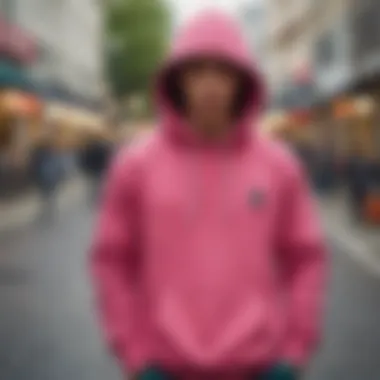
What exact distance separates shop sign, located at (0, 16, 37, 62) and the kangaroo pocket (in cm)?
1933

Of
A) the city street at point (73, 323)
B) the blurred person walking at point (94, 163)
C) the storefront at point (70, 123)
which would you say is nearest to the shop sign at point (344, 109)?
the storefront at point (70, 123)

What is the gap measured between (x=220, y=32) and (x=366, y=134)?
17.5 metres

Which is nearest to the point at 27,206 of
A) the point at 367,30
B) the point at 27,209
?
the point at 27,209

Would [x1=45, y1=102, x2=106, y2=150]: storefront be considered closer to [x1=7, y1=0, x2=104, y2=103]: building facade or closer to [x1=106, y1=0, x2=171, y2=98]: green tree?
[x1=7, y1=0, x2=104, y2=103]: building facade

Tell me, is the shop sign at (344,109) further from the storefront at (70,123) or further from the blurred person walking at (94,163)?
the blurred person walking at (94,163)

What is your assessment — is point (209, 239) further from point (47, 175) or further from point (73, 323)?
point (47, 175)

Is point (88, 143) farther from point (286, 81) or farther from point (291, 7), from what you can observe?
point (291, 7)

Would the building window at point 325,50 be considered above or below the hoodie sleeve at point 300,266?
below

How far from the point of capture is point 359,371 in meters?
6.28

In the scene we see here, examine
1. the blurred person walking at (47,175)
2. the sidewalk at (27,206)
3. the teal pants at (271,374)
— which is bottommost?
the sidewalk at (27,206)

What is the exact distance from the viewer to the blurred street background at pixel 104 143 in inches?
287

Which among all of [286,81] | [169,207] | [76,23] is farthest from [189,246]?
[76,23]

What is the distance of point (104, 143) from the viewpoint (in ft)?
66.8

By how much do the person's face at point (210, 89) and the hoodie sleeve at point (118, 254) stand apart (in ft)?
0.51
